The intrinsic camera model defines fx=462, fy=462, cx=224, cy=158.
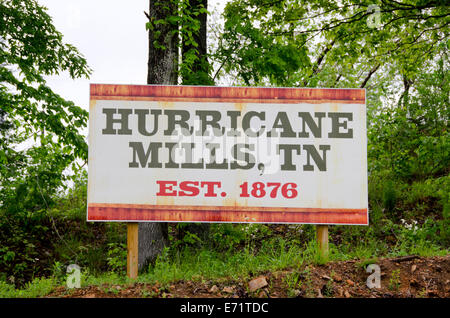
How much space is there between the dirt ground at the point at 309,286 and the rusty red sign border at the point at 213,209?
30.9 inches

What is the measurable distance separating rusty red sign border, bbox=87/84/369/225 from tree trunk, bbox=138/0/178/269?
5.43ft

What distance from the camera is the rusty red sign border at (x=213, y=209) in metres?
6.80

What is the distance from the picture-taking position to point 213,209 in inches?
269

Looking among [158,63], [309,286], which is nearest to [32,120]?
[158,63]

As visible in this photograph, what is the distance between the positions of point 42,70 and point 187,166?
5399mm

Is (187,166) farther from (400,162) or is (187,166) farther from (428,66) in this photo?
(428,66)

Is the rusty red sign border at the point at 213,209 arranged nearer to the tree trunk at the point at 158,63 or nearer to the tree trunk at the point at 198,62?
the tree trunk at the point at 158,63

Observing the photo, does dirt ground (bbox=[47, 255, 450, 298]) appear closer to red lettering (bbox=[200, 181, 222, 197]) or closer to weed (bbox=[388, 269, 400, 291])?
weed (bbox=[388, 269, 400, 291])

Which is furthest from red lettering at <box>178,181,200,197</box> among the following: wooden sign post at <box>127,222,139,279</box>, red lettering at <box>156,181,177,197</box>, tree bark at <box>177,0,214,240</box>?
tree bark at <box>177,0,214,240</box>

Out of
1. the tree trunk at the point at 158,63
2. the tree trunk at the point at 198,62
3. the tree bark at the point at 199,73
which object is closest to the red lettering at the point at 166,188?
the tree trunk at the point at 158,63

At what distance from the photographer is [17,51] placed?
1015cm

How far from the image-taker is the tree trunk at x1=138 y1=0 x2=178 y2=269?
27.5 ft
